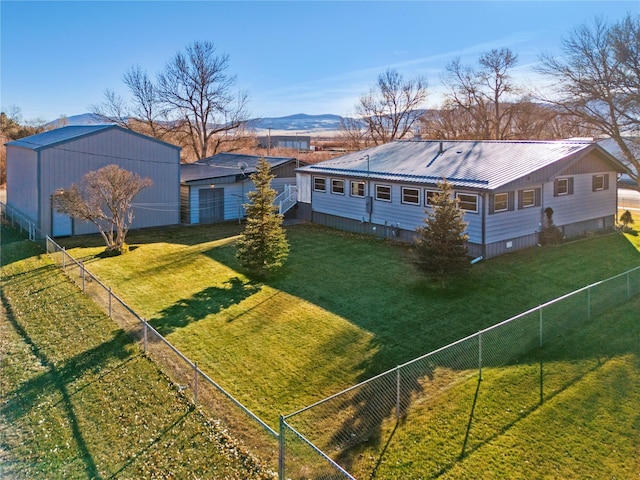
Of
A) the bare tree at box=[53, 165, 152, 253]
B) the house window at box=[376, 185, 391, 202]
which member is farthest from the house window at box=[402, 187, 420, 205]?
the bare tree at box=[53, 165, 152, 253]

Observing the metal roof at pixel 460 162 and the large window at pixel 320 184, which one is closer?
the metal roof at pixel 460 162

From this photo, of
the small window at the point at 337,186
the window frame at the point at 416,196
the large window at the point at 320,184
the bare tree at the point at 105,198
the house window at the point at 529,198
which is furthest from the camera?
the large window at the point at 320,184

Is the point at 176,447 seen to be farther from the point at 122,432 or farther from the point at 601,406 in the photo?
the point at 601,406

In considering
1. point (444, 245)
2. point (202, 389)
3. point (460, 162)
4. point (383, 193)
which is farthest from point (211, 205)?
point (202, 389)

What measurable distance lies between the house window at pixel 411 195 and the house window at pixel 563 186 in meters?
6.24

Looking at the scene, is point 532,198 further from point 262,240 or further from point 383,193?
point 262,240

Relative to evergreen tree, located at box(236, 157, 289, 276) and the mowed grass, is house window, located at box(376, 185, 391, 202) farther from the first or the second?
the mowed grass

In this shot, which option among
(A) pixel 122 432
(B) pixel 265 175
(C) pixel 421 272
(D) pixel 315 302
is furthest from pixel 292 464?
(B) pixel 265 175

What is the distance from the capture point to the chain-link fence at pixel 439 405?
8.26 meters

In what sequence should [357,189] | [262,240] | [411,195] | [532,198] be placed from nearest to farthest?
[262,240], [532,198], [411,195], [357,189]

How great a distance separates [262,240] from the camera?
18250mm

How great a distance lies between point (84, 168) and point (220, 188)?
292 inches

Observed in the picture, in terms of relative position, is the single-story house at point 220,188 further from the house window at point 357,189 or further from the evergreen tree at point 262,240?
the evergreen tree at point 262,240

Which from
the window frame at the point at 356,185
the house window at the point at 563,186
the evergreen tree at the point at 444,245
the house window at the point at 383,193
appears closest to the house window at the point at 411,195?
the house window at the point at 383,193
